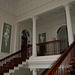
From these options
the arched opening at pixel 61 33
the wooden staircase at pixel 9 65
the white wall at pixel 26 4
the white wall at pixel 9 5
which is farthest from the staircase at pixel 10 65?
the arched opening at pixel 61 33

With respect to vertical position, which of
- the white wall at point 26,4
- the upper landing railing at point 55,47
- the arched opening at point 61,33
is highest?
the white wall at point 26,4

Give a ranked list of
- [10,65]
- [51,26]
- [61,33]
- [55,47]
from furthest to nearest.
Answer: [61,33], [51,26], [55,47], [10,65]

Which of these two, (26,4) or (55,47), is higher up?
(26,4)

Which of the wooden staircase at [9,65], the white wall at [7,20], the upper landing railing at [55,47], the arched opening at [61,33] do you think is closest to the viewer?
the wooden staircase at [9,65]

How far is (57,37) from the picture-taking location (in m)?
10.7

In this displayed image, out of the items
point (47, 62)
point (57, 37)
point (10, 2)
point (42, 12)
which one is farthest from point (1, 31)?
point (57, 37)

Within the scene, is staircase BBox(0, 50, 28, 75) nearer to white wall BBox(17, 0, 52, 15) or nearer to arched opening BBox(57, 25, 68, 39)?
white wall BBox(17, 0, 52, 15)

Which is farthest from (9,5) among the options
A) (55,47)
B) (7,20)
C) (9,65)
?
(55,47)

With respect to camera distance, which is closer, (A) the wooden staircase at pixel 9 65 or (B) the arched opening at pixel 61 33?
(A) the wooden staircase at pixel 9 65

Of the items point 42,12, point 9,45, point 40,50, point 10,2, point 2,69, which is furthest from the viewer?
point 40,50

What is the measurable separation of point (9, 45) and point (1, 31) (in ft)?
4.58

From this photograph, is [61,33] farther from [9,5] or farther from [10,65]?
[10,65]

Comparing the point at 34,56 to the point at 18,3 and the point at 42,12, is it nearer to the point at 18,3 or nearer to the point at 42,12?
the point at 42,12

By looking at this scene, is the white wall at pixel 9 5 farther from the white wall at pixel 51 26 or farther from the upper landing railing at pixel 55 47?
the upper landing railing at pixel 55 47
